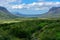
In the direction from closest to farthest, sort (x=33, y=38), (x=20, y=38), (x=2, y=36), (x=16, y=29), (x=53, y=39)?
1. (x=53, y=39)
2. (x=2, y=36)
3. (x=33, y=38)
4. (x=20, y=38)
5. (x=16, y=29)

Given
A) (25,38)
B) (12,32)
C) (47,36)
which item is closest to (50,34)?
(47,36)

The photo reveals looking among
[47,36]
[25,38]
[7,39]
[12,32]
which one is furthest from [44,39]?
[12,32]

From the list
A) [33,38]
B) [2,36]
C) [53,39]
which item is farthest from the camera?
[33,38]

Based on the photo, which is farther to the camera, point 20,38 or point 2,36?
point 20,38

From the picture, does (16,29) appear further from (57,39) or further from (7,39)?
(57,39)

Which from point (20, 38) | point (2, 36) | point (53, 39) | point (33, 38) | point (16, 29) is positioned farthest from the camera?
point (16, 29)

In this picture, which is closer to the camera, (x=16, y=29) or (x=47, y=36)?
(x=47, y=36)

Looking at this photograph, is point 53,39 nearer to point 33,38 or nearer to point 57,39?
point 57,39
